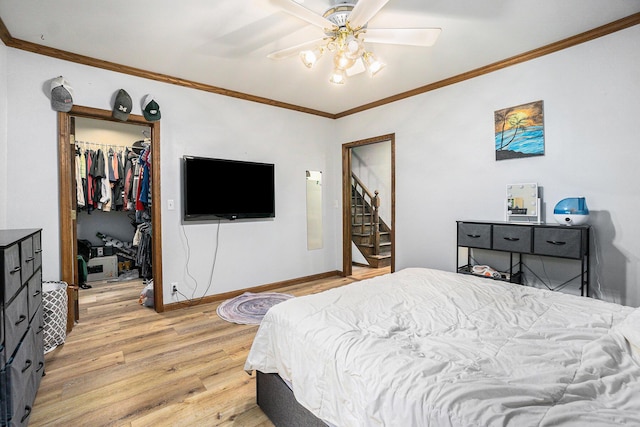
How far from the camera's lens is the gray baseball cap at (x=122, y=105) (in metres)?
Answer: 2.95

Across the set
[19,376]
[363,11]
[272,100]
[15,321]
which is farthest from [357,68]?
[19,376]

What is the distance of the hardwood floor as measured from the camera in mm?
1703

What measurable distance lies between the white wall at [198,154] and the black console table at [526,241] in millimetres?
2277

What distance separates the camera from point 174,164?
11.2ft

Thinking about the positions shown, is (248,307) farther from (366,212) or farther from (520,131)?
(366,212)

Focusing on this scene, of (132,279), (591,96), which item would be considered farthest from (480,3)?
(132,279)

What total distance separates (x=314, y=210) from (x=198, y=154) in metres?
1.84

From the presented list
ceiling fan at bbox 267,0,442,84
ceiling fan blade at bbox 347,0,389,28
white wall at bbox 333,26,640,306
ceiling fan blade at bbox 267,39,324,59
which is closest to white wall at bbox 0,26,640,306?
white wall at bbox 333,26,640,306

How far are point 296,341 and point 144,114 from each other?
2.92 metres

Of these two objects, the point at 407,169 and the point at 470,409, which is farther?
the point at 407,169

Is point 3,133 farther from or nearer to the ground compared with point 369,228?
farther from the ground

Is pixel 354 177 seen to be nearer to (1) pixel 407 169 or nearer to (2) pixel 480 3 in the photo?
(1) pixel 407 169

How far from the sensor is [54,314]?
244 cm

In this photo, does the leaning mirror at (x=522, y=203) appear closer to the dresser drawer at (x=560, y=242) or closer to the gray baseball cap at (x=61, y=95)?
the dresser drawer at (x=560, y=242)
